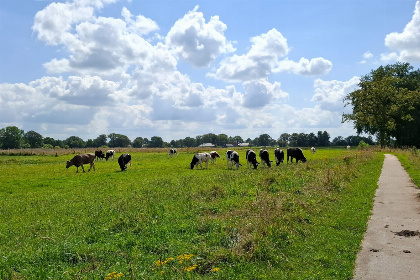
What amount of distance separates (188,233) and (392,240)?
19.5 ft

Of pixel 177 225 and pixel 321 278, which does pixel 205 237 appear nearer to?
pixel 177 225

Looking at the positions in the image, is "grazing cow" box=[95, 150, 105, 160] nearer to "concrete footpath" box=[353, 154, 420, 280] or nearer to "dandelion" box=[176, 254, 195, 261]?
"concrete footpath" box=[353, 154, 420, 280]

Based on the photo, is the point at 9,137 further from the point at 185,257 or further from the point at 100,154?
the point at 185,257

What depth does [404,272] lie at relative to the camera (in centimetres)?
735

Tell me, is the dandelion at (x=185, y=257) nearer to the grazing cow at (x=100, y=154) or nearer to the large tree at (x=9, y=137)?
the grazing cow at (x=100, y=154)

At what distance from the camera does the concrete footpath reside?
7434 mm

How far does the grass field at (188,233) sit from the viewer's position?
7738 millimetres

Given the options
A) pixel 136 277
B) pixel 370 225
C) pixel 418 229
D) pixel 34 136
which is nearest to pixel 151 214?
pixel 136 277

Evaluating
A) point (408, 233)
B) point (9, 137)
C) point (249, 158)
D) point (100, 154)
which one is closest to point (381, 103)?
point (249, 158)

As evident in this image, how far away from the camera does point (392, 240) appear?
964 centimetres

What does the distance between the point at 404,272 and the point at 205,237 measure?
5054 millimetres

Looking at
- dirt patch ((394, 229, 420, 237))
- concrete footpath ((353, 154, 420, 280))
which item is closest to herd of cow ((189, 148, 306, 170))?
concrete footpath ((353, 154, 420, 280))

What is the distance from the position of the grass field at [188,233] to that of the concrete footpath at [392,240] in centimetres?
34

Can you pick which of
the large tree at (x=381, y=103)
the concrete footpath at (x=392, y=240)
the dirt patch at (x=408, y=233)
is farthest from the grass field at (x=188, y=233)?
the large tree at (x=381, y=103)
